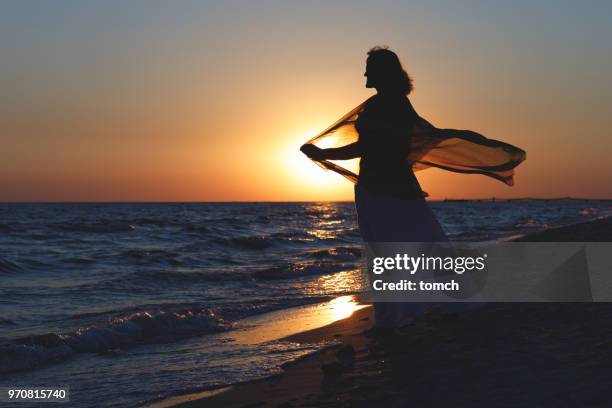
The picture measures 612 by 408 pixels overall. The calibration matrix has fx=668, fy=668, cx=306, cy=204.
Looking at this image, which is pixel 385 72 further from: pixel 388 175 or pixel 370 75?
pixel 388 175

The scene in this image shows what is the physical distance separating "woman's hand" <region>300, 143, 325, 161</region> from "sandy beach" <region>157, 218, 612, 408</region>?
1.57 meters

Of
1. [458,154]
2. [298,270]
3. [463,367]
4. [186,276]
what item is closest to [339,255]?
[298,270]

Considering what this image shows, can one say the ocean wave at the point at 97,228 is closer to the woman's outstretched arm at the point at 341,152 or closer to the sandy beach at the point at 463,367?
the woman's outstretched arm at the point at 341,152

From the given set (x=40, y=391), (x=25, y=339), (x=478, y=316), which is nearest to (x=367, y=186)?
(x=478, y=316)

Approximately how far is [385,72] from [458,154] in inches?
36.9

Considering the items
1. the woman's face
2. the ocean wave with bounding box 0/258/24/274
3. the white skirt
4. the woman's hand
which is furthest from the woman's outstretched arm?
the ocean wave with bounding box 0/258/24/274

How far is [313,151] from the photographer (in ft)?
18.4

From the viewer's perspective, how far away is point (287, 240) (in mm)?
26484

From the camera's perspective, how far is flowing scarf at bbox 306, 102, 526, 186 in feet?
18.0

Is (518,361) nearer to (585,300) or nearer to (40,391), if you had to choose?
(585,300)

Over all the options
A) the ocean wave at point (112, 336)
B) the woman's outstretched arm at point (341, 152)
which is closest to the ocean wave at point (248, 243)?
the ocean wave at point (112, 336)

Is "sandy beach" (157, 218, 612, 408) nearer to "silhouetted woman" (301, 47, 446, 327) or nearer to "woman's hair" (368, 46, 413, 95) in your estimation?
"silhouetted woman" (301, 47, 446, 327)

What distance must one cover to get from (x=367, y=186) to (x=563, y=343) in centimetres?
192

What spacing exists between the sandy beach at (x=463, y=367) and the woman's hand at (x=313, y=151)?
1.57 metres
